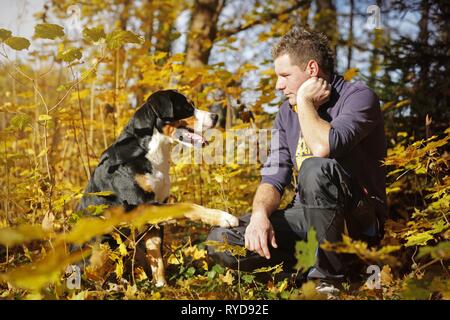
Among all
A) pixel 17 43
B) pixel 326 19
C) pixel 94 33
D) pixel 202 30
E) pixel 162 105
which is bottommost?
pixel 162 105

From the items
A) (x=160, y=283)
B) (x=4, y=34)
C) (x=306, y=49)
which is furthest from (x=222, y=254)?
(x=4, y=34)

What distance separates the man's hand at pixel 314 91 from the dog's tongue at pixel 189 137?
1154 millimetres

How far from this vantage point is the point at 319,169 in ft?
7.55

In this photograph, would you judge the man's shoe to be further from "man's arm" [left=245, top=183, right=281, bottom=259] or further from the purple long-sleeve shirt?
the purple long-sleeve shirt

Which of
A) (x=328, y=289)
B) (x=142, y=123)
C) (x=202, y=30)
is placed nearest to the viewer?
(x=328, y=289)

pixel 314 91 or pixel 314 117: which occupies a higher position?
pixel 314 91

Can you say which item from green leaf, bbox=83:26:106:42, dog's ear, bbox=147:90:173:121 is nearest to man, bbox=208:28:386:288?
dog's ear, bbox=147:90:173:121

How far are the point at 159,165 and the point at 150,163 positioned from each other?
9 cm

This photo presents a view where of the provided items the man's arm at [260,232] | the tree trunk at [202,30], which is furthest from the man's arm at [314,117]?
the tree trunk at [202,30]

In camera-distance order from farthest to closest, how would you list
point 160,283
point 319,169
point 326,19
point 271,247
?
point 326,19, point 160,283, point 271,247, point 319,169

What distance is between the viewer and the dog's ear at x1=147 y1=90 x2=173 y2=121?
3.27 m

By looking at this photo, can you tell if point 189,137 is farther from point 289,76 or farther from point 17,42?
point 17,42

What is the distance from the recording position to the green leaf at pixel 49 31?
2409 millimetres

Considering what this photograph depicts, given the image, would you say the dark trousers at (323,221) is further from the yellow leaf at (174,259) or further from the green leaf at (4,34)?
the green leaf at (4,34)
